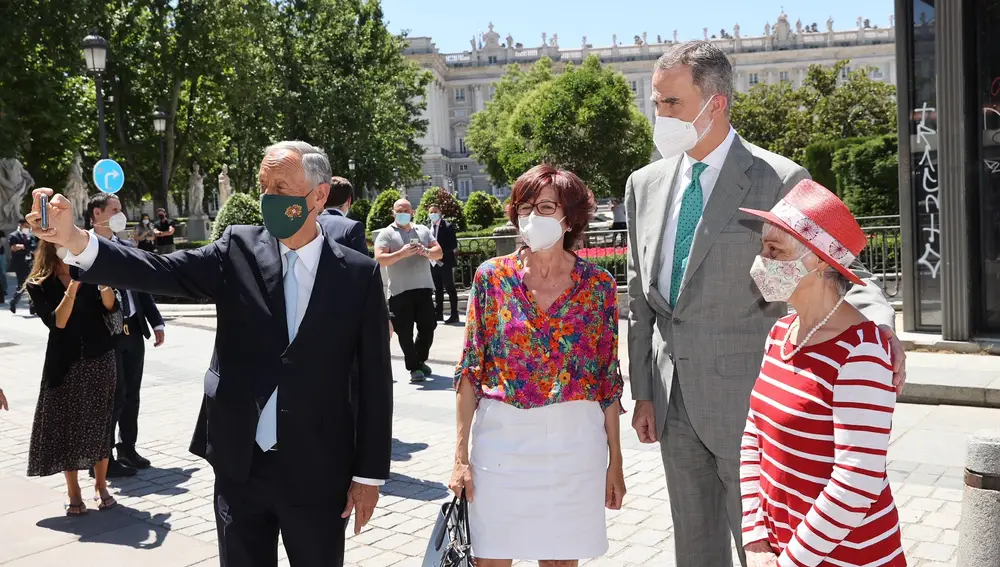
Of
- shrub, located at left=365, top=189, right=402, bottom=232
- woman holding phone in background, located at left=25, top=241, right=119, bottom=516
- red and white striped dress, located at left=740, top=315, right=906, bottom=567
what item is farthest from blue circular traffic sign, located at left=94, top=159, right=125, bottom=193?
shrub, located at left=365, top=189, right=402, bottom=232

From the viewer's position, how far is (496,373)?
132 inches

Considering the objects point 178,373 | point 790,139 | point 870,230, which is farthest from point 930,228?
point 790,139

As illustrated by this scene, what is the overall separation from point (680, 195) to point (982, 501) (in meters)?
1.61

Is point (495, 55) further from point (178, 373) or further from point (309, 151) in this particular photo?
point (309, 151)

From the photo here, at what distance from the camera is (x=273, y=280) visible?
3084mm

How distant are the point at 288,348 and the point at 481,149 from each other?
74.2m

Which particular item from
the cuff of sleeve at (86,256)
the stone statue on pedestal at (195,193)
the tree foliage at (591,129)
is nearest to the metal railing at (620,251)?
the cuff of sleeve at (86,256)

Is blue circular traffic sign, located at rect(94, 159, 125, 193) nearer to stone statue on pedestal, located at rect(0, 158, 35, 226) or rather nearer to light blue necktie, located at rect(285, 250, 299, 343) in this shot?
light blue necktie, located at rect(285, 250, 299, 343)

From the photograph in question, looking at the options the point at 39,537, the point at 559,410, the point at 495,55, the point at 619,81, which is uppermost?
the point at 495,55

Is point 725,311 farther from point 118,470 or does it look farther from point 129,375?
point 118,470

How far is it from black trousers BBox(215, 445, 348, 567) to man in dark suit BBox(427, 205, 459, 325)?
11267 millimetres

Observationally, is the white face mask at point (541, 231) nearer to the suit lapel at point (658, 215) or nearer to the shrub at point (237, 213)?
the suit lapel at point (658, 215)

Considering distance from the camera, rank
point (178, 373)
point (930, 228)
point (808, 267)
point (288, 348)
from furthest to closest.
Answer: point (178, 373), point (930, 228), point (288, 348), point (808, 267)

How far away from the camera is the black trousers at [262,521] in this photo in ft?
9.86
